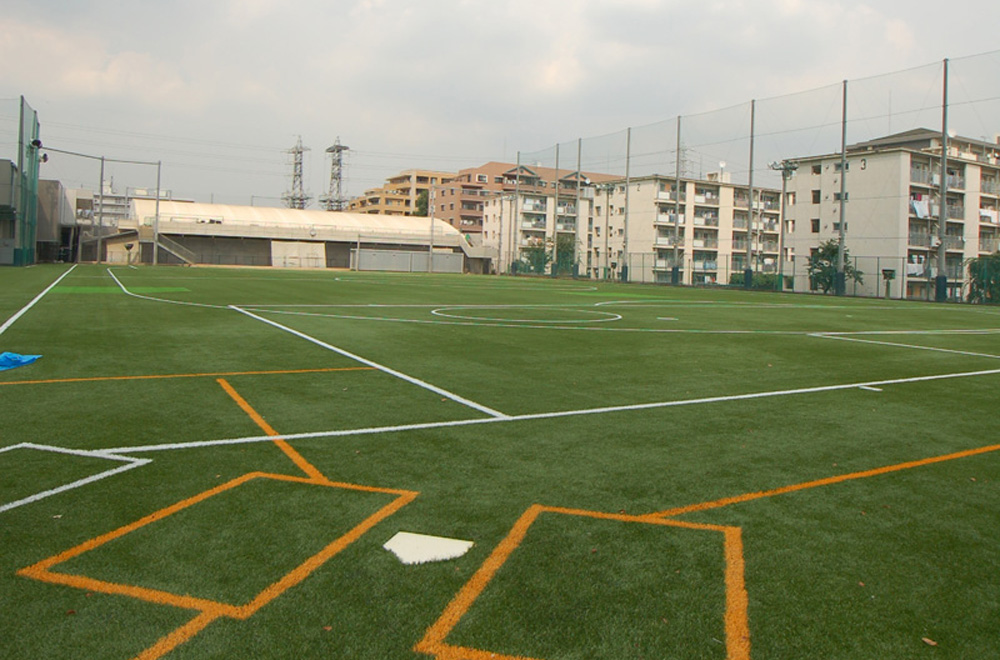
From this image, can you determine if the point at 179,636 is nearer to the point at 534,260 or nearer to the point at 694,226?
the point at 534,260

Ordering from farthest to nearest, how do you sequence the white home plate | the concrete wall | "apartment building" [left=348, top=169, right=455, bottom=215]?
1. "apartment building" [left=348, top=169, right=455, bottom=215]
2. the concrete wall
3. the white home plate

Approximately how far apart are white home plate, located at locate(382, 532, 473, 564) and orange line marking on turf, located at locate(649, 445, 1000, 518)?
4.43 ft

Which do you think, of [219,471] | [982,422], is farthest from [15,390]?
[982,422]

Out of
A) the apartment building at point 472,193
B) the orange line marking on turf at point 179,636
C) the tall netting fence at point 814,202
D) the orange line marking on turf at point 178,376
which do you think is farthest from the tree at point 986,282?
the apartment building at point 472,193

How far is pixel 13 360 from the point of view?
34.7 ft

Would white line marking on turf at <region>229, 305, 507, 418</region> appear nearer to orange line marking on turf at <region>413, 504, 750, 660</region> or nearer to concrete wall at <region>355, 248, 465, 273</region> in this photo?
orange line marking on turf at <region>413, 504, 750, 660</region>

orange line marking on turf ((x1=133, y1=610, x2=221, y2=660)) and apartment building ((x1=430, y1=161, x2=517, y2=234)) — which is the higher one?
apartment building ((x1=430, y1=161, x2=517, y2=234))

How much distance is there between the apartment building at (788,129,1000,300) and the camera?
6134 cm

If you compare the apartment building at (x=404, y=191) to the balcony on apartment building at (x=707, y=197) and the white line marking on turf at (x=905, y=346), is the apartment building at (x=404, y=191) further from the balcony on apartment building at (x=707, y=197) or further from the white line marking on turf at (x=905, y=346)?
the white line marking on turf at (x=905, y=346)

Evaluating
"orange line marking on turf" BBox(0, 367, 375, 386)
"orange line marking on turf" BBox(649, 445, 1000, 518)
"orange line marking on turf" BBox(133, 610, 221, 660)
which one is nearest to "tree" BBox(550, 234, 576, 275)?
"orange line marking on turf" BBox(0, 367, 375, 386)

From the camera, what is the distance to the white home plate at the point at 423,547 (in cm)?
424

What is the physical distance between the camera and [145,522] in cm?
471

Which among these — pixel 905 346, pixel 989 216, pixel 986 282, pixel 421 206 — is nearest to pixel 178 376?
pixel 905 346

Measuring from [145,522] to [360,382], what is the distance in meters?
5.20
